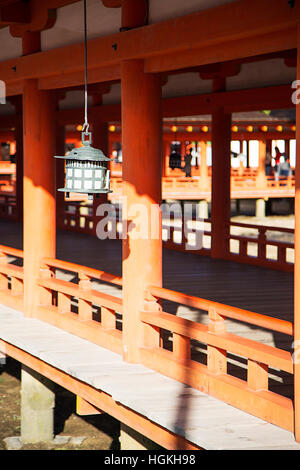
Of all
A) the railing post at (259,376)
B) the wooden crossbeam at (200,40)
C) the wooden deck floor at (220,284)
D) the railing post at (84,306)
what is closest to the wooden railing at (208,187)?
the wooden deck floor at (220,284)

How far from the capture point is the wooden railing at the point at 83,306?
7409 millimetres

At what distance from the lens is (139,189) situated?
22.4 ft

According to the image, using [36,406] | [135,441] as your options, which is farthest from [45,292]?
[135,441]

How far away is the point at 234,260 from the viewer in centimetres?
1330

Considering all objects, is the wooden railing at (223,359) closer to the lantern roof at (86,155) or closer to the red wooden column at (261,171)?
the lantern roof at (86,155)

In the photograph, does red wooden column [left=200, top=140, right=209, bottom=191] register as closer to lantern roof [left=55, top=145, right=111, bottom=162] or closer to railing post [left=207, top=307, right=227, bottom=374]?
lantern roof [left=55, top=145, right=111, bottom=162]

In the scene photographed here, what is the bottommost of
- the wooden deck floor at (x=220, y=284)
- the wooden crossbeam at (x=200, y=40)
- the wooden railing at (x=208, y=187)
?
the wooden deck floor at (x=220, y=284)

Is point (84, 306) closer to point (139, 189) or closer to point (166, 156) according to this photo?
point (139, 189)

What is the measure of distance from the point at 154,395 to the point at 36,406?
335cm

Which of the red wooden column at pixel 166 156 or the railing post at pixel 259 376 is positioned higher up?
the red wooden column at pixel 166 156

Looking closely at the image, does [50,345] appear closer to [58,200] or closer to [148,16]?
[148,16]

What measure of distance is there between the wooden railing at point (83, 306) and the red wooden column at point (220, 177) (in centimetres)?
468

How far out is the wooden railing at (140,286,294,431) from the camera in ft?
17.6

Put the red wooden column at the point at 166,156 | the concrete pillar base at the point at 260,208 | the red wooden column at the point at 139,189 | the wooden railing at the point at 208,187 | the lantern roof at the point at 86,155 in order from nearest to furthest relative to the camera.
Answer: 1. the lantern roof at the point at 86,155
2. the red wooden column at the point at 139,189
3. the wooden railing at the point at 208,187
4. the concrete pillar base at the point at 260,208
5. the red wooden column at the point at 166,156
